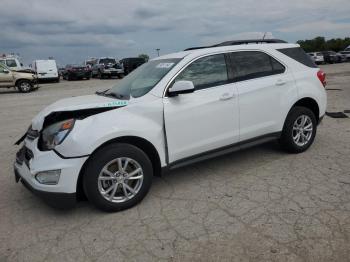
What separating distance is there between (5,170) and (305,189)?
437 centimetres

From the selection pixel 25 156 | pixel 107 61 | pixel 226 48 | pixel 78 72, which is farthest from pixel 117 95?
pixel 107 61

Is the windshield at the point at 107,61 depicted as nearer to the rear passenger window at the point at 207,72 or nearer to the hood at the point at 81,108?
the rear passenger window at the point at 207,72

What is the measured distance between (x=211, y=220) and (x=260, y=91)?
6.67ft

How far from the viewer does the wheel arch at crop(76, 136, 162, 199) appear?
11.4ft

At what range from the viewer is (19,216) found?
3672mm

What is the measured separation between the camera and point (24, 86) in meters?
19.1

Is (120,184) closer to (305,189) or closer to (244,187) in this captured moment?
(244,187)

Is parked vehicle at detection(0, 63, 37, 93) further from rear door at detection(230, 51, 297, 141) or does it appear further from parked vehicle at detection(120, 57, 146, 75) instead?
rear door at detection(230, 51, 297, 141)

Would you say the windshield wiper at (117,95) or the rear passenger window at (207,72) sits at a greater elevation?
the rear passenger window at (207,72)

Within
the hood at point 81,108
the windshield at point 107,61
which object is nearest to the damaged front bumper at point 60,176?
the hood at point 81,108

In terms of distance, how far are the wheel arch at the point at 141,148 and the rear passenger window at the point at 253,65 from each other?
1526mm

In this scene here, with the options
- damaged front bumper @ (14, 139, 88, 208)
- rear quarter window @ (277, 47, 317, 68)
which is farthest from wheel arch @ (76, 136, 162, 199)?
rear quarter window @ (277, 47, 317, 68)

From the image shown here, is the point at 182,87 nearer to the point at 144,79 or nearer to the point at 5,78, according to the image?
the point at 144,79

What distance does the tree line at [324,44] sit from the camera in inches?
2601
